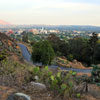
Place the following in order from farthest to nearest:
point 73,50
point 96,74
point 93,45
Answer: point 73,50 < point 93,45 < point 96,74

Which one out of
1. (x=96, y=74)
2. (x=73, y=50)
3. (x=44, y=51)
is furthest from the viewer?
(x=73, y=50)

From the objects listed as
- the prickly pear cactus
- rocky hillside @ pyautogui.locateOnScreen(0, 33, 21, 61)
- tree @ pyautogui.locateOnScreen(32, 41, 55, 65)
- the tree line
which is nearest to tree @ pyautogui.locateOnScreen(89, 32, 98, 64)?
the tree line

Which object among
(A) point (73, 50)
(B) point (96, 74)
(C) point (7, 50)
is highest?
(B) point (96, 74)

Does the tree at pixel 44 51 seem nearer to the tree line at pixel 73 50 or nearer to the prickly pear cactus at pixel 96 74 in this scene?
the tree line at pixel 73 50

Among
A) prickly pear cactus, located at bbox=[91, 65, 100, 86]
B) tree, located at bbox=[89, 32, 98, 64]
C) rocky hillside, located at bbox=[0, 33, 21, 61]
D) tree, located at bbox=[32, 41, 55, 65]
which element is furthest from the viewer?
tree, located at bbox=[89, 32, 98, 64]

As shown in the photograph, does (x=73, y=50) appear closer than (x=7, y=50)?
No

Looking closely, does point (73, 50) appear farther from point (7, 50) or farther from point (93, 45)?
point (7, 50)

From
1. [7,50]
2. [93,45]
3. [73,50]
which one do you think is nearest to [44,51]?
[7,50]

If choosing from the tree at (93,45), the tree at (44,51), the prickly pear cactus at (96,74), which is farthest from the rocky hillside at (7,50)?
the tree at (93,45)

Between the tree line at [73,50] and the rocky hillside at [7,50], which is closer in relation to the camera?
the tree line at [73,50]

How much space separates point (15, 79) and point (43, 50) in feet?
39.8

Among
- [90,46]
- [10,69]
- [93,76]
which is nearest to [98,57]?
[90,46]

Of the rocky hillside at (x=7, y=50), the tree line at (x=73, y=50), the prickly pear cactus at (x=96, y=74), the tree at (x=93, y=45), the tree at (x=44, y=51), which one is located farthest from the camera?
the tree at (x=93, y=45)

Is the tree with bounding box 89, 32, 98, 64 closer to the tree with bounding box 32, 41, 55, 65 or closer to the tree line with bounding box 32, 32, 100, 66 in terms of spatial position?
the tree line with bounding box 32, 32, 100, 66
